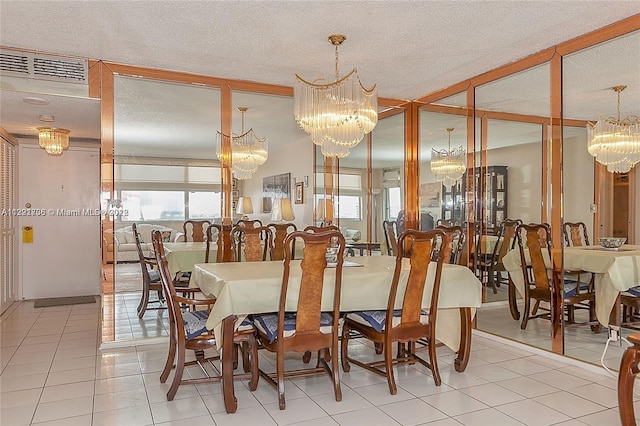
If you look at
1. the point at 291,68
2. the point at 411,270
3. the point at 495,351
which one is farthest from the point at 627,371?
the point at 291,68

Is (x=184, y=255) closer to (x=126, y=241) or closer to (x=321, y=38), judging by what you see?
(x=126, y=241)

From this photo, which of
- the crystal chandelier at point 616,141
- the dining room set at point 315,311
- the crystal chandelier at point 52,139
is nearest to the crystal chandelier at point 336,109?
the dining room set at point 315,311

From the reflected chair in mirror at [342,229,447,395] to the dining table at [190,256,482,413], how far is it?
0.08 metres

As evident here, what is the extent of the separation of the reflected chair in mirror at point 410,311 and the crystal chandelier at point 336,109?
40.7 inches

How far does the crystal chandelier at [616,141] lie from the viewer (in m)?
3.57

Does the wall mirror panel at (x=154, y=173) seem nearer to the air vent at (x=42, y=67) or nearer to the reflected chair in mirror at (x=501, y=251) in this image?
the air vent at (x=42, y=67)

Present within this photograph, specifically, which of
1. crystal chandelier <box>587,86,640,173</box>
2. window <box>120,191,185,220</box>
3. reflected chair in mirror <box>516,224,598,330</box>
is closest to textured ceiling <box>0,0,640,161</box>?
crystal chandelier <box>587,86,640,173</box>

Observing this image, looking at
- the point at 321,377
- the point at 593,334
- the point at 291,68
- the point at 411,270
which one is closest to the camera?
the point at 411,270

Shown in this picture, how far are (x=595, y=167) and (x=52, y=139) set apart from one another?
566 cm

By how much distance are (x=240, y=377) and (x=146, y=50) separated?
109 inches

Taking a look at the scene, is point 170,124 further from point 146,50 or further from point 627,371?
point 627,371

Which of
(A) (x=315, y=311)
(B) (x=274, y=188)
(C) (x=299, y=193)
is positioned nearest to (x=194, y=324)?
(A) (x=315, y=311)

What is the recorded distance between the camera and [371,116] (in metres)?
3.83

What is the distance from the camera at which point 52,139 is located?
5.66 metres
